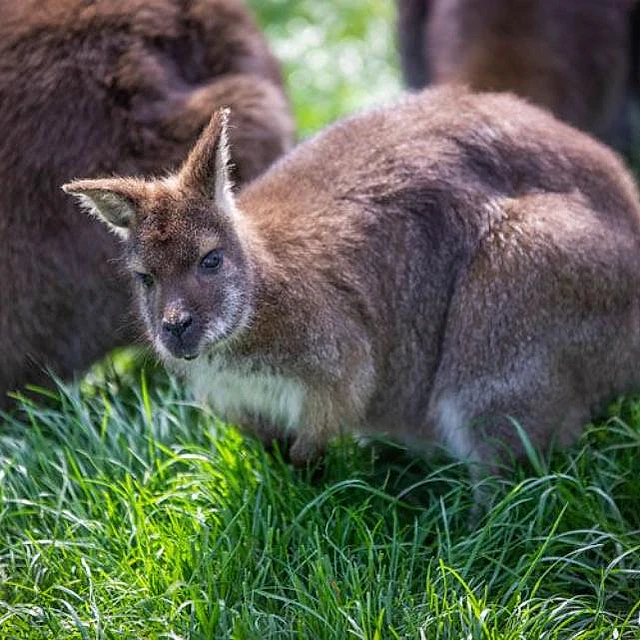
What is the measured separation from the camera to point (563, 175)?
17.6ft

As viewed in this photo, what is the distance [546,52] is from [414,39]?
131 centimetres

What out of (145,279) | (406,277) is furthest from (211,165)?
(406,277)

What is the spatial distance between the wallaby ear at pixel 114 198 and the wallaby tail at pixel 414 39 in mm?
3911

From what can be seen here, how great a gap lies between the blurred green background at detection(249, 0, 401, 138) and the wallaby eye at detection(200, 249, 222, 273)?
4.05 meters

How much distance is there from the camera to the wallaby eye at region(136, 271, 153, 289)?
474 cm

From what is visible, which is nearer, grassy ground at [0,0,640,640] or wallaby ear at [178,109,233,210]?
grassy ground at [0,0,640,640]

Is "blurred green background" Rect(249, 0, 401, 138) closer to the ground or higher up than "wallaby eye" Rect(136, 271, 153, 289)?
closer to the ground

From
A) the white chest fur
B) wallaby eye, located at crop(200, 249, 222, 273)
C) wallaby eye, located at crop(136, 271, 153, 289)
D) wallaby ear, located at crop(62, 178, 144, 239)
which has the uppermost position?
wallaby ear, located at crop(62, 178, 144, 239)

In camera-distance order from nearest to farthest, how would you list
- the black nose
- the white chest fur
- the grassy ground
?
the grassy ground, the black nose, the white chest fur

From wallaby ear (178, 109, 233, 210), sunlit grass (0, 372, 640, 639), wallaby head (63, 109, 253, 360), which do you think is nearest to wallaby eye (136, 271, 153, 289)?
wallaby head (63, 109, 253, 360)

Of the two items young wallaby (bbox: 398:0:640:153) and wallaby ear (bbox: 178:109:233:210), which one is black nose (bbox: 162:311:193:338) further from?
young wallaby (bbox: 398:0:640:153)

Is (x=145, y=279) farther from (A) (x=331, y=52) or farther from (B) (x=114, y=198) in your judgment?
(A) (x=331, y=52)

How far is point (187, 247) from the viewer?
4.65 m

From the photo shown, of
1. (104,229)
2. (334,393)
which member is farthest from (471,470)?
(104,229)
